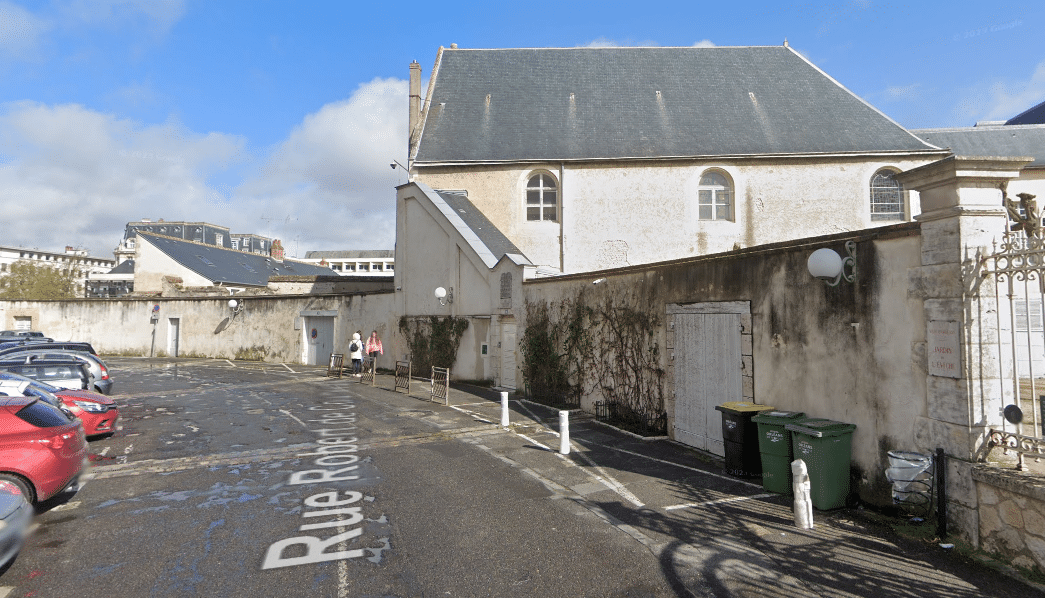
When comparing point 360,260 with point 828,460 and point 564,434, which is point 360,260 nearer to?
point 564,434

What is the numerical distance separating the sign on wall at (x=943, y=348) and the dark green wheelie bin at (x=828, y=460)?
3.97 feet

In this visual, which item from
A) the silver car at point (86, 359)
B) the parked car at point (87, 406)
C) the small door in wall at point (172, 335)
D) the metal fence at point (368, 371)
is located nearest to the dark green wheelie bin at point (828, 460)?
the parked car at point (87, 406)

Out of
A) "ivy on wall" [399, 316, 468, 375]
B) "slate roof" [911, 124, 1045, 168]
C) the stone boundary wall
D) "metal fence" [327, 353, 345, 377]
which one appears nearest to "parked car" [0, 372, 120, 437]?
"ivy on wall" [399, 316, 468, 375]

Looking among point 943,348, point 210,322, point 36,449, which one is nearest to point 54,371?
point 36,449

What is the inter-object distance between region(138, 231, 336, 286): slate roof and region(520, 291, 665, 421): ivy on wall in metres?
25.1

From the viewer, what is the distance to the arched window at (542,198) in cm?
2201

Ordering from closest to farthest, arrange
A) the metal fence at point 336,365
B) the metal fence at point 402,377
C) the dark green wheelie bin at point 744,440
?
1. the dark green wheelie bin at point 744,440
2. the metal fence at point 402,377
3. the metal fence at point 336,365

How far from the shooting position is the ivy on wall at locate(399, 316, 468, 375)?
18.3 meters

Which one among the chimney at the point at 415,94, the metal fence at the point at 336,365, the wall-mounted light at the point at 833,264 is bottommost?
the metal fence at the point at 336,365

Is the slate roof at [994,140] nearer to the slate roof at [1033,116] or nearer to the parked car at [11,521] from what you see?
the slate roof at [1033,116]

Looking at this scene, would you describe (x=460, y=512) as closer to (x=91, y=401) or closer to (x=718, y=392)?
(x=718, y=392)

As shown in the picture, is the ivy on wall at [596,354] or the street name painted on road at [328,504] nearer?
the street name painted on road at [328,504]

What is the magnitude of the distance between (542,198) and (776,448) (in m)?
16.4

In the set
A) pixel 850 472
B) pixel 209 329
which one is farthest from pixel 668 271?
pixel 209 329
